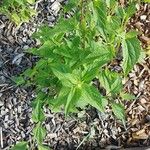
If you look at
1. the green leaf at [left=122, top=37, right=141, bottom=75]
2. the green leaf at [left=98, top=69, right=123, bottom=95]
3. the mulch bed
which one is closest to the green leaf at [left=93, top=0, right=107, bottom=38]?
the green leaf at [left=122, top=37, right=141, bottom=75]

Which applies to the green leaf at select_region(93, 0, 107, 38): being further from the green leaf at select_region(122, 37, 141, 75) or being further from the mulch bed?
the mulch bed

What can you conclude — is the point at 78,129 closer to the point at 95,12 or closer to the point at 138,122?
the point at 138,122

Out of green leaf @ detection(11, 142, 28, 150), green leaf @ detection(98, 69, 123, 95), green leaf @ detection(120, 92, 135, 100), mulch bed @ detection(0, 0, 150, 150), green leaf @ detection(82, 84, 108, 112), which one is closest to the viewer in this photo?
green leaf @ detection(82, 84, 108, 112)

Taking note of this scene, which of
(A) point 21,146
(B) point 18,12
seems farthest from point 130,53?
(B) point 18,12

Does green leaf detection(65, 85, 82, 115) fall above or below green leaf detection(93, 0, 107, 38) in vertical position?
below

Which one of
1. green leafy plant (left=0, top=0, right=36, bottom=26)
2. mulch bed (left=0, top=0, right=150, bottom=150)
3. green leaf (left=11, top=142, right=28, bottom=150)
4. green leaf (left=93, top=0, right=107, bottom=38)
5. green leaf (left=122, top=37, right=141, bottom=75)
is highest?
green leafy plant (left=0, top=0, right=36, bottom=26)

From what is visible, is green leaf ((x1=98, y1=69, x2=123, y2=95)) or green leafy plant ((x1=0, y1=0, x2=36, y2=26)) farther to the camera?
green leafy plant ((x1=0, y1=0, x2=36, y2=26))

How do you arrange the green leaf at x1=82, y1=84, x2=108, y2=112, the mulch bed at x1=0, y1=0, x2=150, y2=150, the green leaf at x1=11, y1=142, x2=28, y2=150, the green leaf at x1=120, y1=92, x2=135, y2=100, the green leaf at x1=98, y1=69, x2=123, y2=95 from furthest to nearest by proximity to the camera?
1. the mulch bed at x1=0, y1=0, x2=150, y2=150
2. the green leaf at x1=120, y1=92, x2=135, y2=100
3. the green leaf at x1=11, y1=142, x2=28, y2=150
4. the green leaf at x1=98, y1=69, x2=123, y2=95
5. the green leaf at x1=82, y1=84, x2=108, y2=112

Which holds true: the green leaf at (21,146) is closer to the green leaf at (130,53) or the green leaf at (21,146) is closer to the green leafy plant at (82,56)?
the green leafy plant at (82,56)
